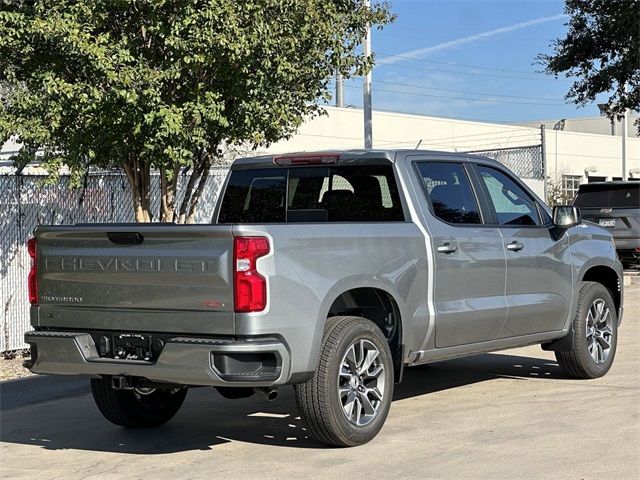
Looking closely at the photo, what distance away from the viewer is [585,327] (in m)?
9.08

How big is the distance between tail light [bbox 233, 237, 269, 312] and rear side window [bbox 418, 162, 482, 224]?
6.77 feet

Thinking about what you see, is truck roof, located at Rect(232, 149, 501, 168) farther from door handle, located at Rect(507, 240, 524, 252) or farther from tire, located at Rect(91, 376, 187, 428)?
tire, located at Rect(91, 376, 187, 428)

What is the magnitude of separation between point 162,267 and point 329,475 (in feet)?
5.30

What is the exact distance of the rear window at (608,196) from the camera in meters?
19.0

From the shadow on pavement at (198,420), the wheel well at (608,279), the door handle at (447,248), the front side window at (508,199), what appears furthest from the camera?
the wheel well at (608,279)

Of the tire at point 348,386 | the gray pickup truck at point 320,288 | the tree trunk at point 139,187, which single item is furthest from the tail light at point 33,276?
the tree trunk at point 139,187

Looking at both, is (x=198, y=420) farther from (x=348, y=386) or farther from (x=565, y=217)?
(x=565, y=217)

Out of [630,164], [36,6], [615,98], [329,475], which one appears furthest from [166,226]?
[630,164]

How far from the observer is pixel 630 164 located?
5344 cm

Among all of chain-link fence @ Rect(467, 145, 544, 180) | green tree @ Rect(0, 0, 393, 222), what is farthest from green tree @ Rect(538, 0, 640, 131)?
green tree @ Rect(0, 0, 393, 222)

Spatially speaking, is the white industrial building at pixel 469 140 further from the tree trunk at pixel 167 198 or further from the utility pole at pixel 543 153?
the tree trunk at pixel 167 198

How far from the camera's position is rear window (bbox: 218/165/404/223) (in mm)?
7781

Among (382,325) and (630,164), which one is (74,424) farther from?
(630,164)

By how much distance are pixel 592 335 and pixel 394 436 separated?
2.88 m
